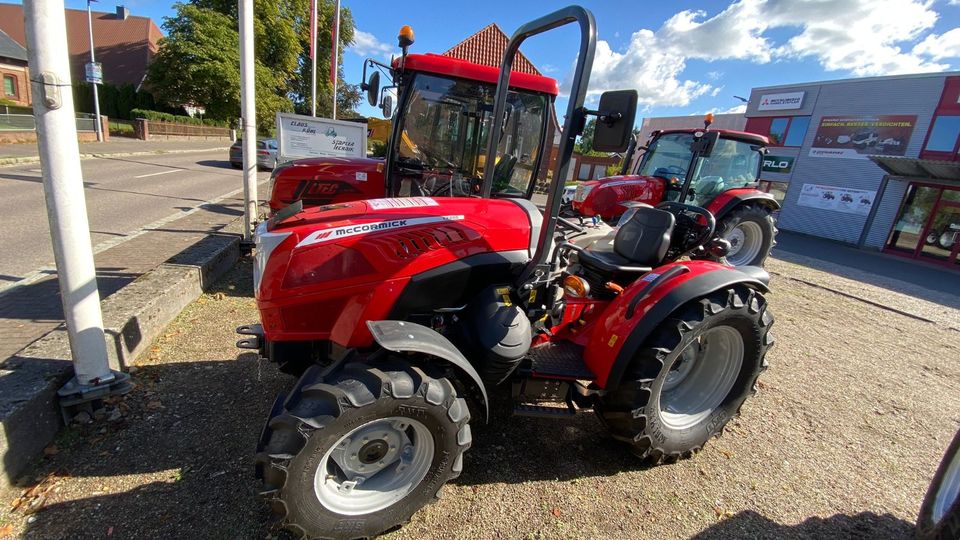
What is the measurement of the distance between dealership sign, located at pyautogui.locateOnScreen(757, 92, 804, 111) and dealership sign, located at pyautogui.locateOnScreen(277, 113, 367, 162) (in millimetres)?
15585

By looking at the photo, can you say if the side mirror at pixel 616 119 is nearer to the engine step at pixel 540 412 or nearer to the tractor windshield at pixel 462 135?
the engine step at pixel 540 412

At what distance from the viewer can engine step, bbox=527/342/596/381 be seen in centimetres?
239

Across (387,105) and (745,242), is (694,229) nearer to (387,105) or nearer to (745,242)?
(387,105)

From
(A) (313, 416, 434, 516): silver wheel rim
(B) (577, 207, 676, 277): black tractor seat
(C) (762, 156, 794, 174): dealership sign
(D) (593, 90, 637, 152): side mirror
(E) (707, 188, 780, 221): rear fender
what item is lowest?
(A) (313, 416, 434, 516): silver wheel rim

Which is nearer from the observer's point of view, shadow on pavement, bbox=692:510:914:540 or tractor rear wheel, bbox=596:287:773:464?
shadow on pavement, bbox=692:510:914:540

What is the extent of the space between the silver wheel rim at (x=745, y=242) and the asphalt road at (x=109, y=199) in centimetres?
880

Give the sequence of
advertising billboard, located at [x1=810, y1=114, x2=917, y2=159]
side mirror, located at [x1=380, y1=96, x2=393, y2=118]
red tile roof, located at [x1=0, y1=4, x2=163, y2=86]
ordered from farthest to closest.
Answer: red tile roof, located at [x1=0, y1=4, x2=163, y2=86] < advertising billboard, located at [x1=810, y1=114, x2=917, y2=159] < side mirror, located at [x1=380, y1=96, x2=393, y2=118]

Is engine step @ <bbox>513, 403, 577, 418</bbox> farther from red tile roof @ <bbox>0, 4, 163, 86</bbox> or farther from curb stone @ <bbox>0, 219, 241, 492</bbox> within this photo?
red tile roof @ <bbox>0, 4, 163, 86</bbox>

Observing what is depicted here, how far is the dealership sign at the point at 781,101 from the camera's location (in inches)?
623

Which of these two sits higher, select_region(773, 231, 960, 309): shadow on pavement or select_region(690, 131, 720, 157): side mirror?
select_region(690, 131, 720, 157): side mirror

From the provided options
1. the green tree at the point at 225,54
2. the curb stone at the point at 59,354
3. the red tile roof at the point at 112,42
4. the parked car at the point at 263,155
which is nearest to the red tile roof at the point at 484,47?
the parked car at the point at 263,155

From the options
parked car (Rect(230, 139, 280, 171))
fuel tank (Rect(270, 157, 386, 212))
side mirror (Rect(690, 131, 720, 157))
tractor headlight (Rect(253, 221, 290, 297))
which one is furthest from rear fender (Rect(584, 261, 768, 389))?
parked car (Rect(230, 139, 280, 171))

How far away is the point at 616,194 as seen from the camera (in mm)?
6680

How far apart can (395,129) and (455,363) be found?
3315 mm
